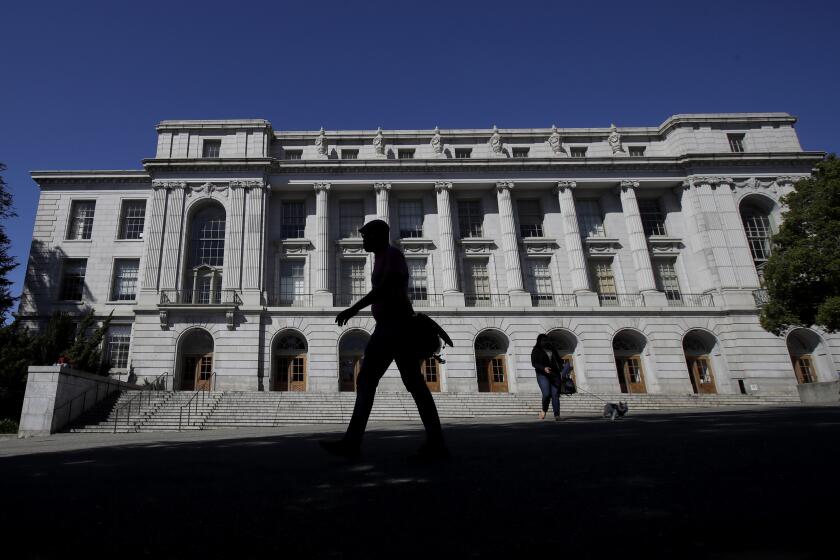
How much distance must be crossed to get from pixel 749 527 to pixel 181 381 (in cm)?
2886

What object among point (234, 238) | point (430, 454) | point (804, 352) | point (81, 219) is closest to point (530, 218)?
point (804, 352)

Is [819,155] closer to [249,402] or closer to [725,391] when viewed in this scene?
[725,391]

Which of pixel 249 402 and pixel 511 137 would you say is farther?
pixel 511 137

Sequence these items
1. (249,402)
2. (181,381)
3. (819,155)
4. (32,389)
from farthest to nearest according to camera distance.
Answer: (819,155) → (181,381) → (249,402) → (32,389)

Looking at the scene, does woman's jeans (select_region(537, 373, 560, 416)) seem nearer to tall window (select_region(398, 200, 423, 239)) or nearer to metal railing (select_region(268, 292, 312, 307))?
metal railing (select_region(268, 292, 312, 307))

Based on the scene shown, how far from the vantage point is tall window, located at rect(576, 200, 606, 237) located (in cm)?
3238

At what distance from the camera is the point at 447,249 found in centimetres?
3005

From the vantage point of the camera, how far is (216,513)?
2.71 m

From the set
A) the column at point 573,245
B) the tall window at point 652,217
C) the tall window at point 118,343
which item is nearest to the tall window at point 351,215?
the column at point 573,245

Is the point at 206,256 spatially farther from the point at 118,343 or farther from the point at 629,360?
the point at 629,360

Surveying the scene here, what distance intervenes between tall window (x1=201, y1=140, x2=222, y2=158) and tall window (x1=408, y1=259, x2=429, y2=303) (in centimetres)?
1475

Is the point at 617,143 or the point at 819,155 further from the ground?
the point at 617,143

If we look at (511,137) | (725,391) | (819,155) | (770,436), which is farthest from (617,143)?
(770,436)

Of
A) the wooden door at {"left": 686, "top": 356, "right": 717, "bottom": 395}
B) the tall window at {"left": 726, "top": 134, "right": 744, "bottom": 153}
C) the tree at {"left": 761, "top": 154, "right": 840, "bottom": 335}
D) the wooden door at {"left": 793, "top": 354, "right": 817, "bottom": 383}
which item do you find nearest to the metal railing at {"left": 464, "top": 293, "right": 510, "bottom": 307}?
the wooden door at {"left": 686, "top": 356, "right": 717, "bottom": 395}
